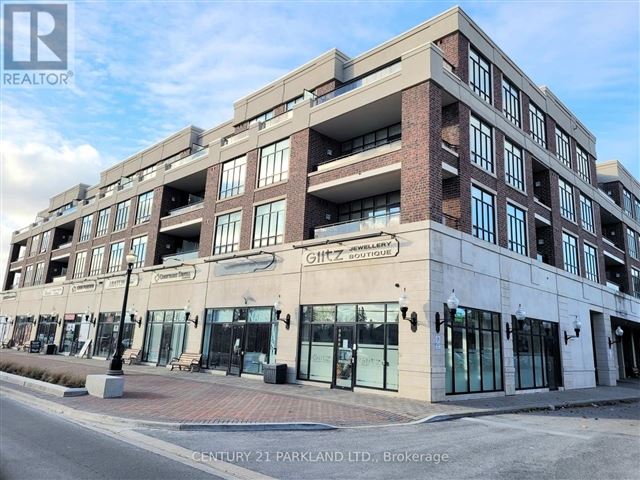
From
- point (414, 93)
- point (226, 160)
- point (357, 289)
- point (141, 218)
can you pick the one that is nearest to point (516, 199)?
point (414, 93)

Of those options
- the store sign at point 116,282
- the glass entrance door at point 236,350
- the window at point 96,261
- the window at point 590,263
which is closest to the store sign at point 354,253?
the glass entrance door at point 236,350

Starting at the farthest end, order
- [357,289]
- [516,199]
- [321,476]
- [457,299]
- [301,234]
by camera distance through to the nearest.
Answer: [516,199], [301,234], [357,289], [457,299], [321,476]

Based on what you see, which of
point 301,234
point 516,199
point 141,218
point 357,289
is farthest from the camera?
point 141,218

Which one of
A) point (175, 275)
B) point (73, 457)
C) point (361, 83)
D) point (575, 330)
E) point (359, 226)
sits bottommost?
point (73, 457)

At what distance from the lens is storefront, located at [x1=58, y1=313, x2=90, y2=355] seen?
36312mm

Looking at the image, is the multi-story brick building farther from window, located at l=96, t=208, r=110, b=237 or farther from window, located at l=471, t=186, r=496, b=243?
window, located at l=96, t=208, r=110, b=237

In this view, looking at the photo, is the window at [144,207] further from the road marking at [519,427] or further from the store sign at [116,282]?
the road marking at [519,427]

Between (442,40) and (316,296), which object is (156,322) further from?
(442,40)

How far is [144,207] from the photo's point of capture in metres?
34.7

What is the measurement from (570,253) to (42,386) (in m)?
28.2

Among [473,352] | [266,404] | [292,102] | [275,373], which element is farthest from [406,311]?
[292,102]

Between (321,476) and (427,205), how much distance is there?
1198 centimetres

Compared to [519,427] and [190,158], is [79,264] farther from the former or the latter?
[519,427]

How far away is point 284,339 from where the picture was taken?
20875mm
